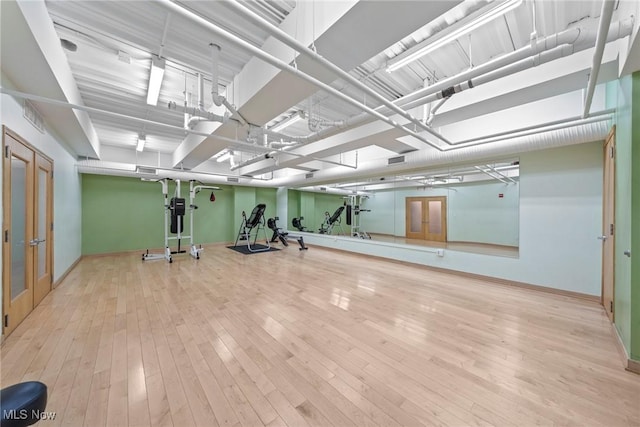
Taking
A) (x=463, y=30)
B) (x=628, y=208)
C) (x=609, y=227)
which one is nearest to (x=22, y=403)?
(x=463, y=30)

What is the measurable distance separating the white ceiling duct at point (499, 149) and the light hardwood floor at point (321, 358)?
2295 millimetres

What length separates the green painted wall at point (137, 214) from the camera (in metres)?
6.57

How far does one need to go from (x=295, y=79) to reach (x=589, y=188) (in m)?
4.57

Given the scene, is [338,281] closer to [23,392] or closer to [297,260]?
[297,260]

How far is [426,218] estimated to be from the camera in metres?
7.49

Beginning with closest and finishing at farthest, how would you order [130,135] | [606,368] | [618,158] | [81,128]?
1. [606,368]
2. [618,158]
3. [81,128]
4. [130,135]

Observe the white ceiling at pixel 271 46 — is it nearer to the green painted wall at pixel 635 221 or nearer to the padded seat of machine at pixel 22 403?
the green painted wall at pixel 635 221

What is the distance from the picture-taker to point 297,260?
6.38m

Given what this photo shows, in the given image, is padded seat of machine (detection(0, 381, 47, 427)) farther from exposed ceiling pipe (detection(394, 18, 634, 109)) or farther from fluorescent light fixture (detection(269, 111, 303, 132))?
fluorescent light fixture (detection(269, 111, 303, 132))

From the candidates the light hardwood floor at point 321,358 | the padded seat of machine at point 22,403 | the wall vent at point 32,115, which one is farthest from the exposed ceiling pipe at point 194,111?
the padded seat of machine at point 22,403

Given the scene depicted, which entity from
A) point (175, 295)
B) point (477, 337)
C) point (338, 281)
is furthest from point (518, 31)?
point (175, 295)

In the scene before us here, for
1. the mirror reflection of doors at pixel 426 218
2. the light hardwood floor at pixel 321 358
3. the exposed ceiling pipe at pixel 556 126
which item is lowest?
the light hardwood floor at pixel 321 358

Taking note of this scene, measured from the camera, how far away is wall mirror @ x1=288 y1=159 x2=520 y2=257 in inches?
206

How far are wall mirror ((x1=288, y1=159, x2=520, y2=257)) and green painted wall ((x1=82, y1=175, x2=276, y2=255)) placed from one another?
103 inches
